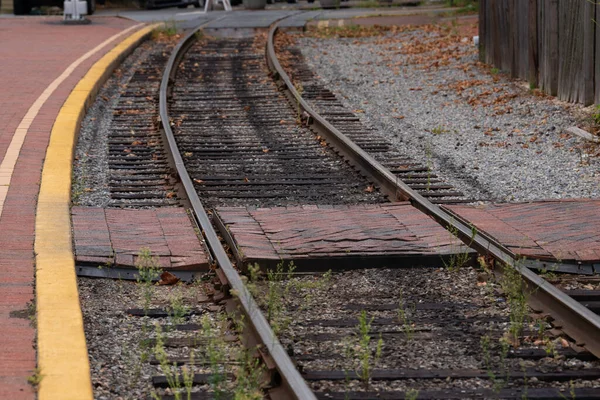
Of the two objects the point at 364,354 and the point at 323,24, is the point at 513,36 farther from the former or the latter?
the point at 364,354

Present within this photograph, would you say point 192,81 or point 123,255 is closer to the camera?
point 123,255

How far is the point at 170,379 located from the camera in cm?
457

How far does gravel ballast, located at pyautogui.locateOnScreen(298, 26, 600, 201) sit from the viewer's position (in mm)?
8984

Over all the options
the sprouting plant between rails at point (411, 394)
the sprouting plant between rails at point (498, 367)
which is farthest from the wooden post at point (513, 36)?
the sprouting plant between rails at point (411, 394)

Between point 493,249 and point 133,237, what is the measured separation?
93.7 inches

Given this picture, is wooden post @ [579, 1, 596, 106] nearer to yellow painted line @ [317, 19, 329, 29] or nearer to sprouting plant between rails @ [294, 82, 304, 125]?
sprouting plant between rails @ [294, 82, 304, 125]

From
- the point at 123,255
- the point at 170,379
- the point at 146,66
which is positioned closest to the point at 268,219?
the point at 123,255

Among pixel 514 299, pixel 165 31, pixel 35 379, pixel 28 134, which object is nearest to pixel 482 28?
pixel 28 134

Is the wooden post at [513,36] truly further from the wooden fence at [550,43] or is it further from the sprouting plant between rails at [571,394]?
the sprouting plant between rails at [571,394]

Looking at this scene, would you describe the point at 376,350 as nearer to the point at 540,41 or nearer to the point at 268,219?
the point at 268,219

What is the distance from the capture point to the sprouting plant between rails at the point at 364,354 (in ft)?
15.2

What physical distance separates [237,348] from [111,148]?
5824 millimetres

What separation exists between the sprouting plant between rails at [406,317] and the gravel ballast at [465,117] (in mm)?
2790

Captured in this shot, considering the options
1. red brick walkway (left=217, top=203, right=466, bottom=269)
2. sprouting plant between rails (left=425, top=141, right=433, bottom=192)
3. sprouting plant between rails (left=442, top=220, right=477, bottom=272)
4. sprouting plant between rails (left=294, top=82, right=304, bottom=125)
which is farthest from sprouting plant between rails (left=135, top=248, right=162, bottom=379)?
sprouting plant between rails (left=294, top=82, right=304, bottom=125)
